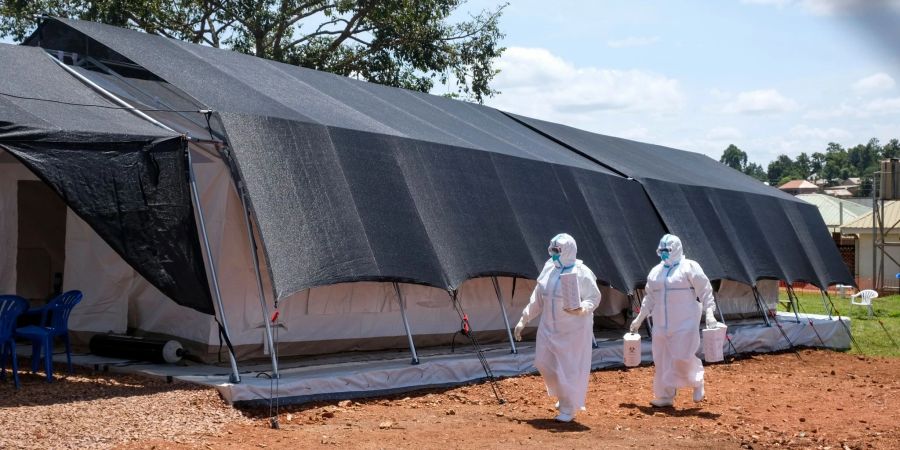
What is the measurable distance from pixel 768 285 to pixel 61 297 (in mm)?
12685

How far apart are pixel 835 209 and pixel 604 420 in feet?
123

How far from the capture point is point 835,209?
41906 mm

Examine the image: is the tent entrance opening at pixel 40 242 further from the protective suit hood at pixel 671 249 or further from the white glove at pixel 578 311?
the protective suit hood at pixel 671 249

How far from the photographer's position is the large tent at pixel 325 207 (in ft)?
26.3

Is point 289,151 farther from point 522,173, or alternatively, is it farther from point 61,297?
point 522,173

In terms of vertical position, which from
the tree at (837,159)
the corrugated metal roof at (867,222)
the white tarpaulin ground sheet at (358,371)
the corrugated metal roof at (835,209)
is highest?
the corrugated metal roof at (835,209)

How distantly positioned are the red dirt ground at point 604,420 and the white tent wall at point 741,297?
472 cm

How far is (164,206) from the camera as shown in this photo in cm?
769

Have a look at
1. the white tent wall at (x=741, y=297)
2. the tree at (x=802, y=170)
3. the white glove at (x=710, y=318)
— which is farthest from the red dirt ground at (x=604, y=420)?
the tree at (x=802, y=170)

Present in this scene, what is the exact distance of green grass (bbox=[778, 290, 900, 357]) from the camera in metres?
15.4

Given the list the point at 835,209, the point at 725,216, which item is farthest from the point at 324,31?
the point at 835,209

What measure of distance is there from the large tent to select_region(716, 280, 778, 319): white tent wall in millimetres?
2290

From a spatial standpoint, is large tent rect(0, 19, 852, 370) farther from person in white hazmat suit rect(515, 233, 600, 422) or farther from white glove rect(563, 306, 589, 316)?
white glove rect(563, 306, 589, 316)

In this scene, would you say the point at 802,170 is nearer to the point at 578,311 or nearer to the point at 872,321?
the point at 872,321
